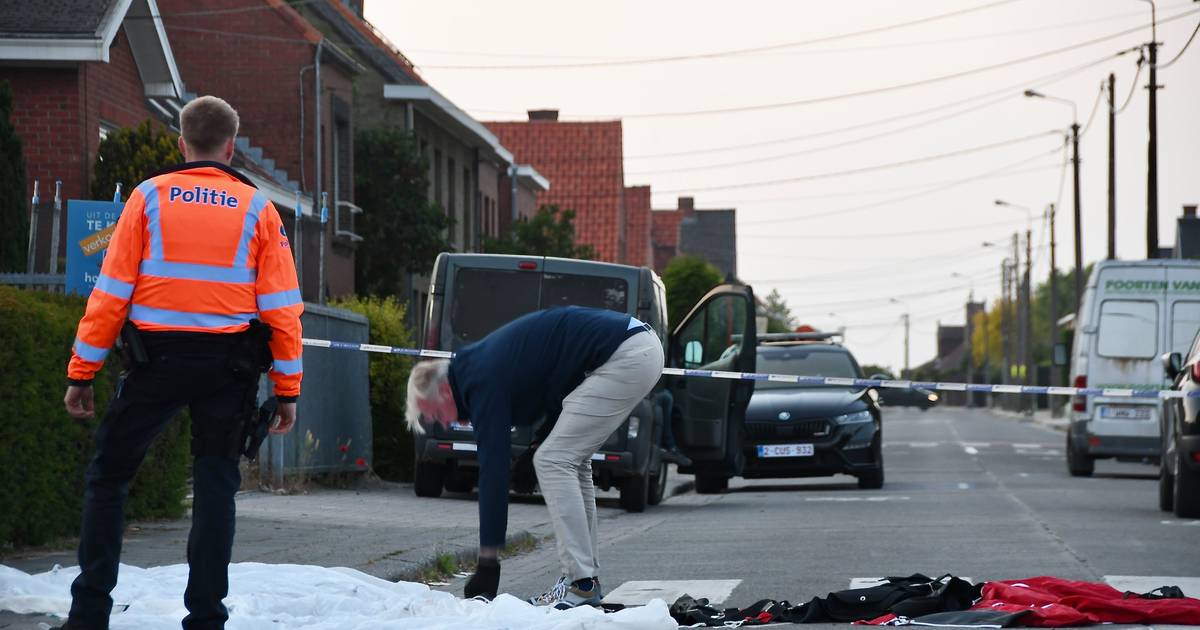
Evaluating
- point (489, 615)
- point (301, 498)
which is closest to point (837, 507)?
point (301, 498)

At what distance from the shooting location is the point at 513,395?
8.23 metres

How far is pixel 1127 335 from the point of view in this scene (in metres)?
23.9

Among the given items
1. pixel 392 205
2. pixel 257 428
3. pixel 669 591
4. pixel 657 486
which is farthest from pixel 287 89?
pixel 257 428

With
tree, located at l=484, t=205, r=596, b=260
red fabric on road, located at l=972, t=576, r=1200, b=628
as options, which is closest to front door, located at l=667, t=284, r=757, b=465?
red fabric on road, located at l=972, t=576, r=1200, b=628

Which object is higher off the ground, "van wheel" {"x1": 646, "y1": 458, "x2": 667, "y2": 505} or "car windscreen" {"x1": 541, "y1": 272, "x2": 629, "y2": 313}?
"car windscreen" {"x1": 541, "y1": 272, "x2": 629, "y2": 313}

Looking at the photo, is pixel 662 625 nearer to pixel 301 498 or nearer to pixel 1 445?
pixel 1 445

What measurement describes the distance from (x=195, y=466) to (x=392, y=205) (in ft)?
99.8

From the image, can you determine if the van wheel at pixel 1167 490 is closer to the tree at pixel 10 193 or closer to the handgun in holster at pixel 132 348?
the tree at pixel 10 193

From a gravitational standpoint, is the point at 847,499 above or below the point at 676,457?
below

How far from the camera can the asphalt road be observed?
34.2ft

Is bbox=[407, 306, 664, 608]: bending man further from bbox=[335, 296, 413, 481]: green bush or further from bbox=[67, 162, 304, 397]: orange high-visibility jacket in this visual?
bbox=[335, 296, 413, 481]: green bush

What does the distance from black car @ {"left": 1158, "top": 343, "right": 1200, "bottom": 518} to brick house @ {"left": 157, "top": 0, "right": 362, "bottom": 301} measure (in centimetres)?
1809

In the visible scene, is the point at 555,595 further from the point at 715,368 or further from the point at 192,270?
the point at 715,368

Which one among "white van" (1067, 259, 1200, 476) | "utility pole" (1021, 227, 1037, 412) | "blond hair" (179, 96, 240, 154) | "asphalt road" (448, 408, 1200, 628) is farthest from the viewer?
"utility pole" (1021, 227, 1037, 412)
